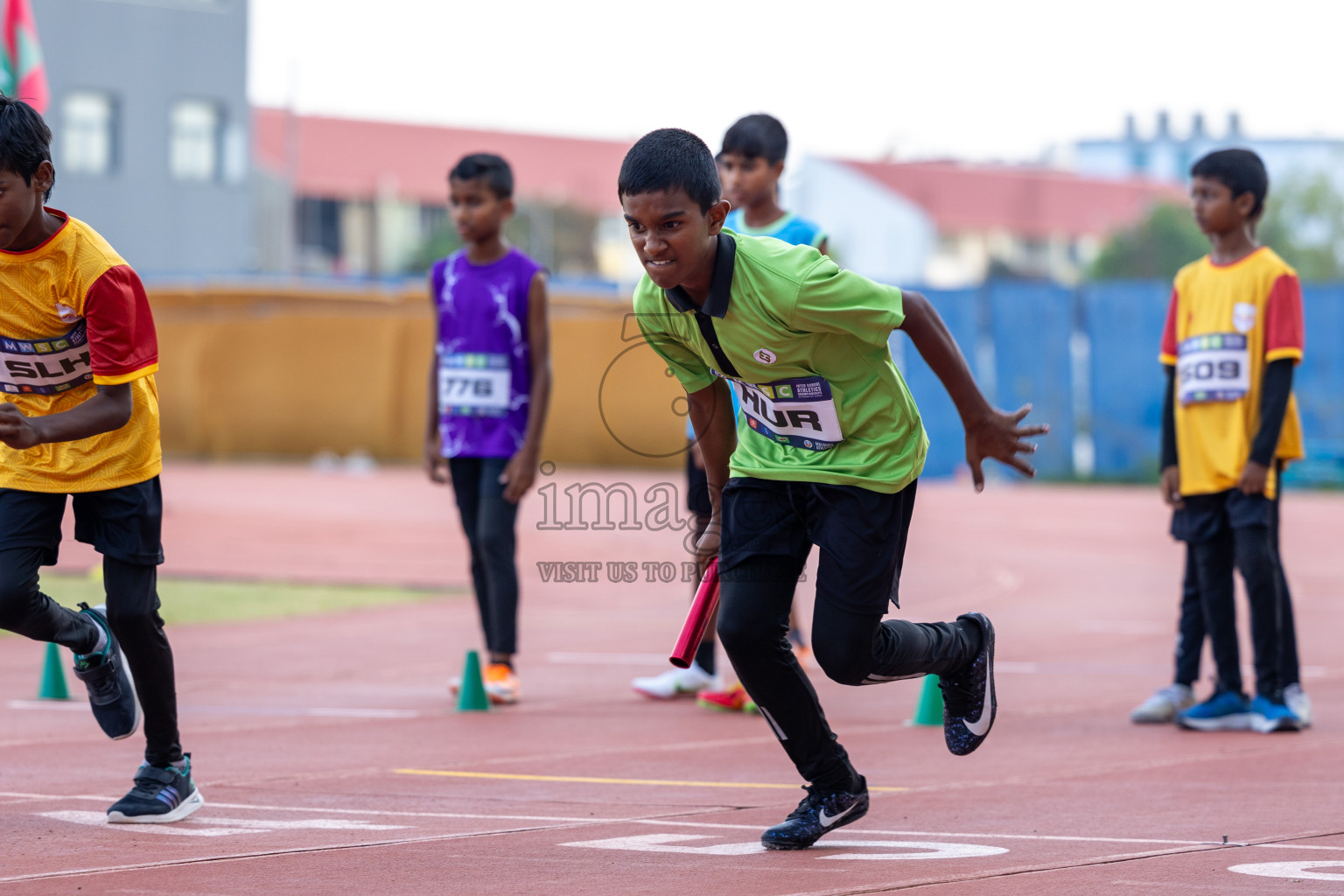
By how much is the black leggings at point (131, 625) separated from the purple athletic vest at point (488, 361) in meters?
2.49

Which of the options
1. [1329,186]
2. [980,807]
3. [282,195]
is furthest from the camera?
[1329,186]

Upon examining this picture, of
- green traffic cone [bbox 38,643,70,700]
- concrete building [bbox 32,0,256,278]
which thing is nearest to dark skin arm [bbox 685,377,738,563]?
green traffic cone [bbox 38,643,70,700]

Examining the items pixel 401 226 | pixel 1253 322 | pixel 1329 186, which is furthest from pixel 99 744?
pixel 401 226

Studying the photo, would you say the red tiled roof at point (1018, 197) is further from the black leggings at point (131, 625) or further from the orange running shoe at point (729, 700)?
the black leggings at point (131, 625)

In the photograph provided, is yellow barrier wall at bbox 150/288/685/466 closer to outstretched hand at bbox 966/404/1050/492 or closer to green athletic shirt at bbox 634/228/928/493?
green athletic shirt at bbox 634/228/928/493

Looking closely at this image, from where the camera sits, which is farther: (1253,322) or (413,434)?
(413,434)

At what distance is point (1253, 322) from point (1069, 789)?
7.36ft

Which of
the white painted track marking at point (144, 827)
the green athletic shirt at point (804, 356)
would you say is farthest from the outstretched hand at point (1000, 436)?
the white painted track marking at point (144, 827)

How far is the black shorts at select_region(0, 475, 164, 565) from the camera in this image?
14.7 feet

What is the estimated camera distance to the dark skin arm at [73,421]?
13.2 feet

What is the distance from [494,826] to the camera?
4.47 metres

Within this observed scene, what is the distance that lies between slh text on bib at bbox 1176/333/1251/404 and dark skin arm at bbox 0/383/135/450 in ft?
13.4

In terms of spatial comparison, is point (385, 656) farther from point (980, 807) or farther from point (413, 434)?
point (413, 434)

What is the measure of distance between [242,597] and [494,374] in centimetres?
454
